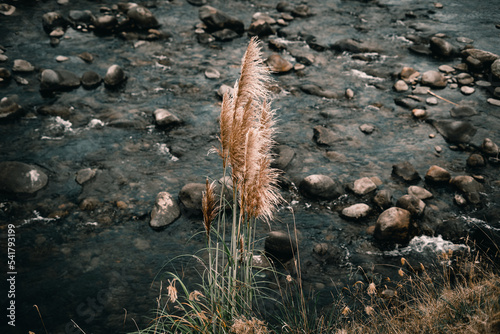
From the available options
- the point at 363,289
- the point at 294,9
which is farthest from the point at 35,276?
the point at 294,9

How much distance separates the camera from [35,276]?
297 cm

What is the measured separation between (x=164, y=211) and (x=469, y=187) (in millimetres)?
3189

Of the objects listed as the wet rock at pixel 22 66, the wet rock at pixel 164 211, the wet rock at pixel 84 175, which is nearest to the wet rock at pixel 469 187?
the wet rock at pixel 164 211

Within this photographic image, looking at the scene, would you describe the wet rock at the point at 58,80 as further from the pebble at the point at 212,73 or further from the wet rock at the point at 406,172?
the wet rock at the point at 406,172

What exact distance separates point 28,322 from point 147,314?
33.0 inches

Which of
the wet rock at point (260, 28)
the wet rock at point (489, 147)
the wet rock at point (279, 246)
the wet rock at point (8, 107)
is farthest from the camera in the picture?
the wet rock at point (260, 28)

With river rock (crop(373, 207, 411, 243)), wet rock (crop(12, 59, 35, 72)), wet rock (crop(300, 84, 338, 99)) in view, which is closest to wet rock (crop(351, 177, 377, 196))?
river rock (crop(373, 207, 411, 243))

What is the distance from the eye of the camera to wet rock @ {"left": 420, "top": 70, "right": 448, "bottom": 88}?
5812 mm

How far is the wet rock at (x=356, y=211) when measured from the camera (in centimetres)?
367

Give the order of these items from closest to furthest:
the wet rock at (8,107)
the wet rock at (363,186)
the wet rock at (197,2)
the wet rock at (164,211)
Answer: the wet rock at (164,211) → the wet rock at (363,186) → the wet rock at (8,107) → the wet rock at (197,2)

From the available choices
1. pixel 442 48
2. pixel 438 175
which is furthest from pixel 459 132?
pixel 442 48

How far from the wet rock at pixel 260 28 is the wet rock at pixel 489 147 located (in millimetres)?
4523

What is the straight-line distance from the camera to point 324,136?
4.85 metres

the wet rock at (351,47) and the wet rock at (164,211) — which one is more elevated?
the wet rock at (351,47)
